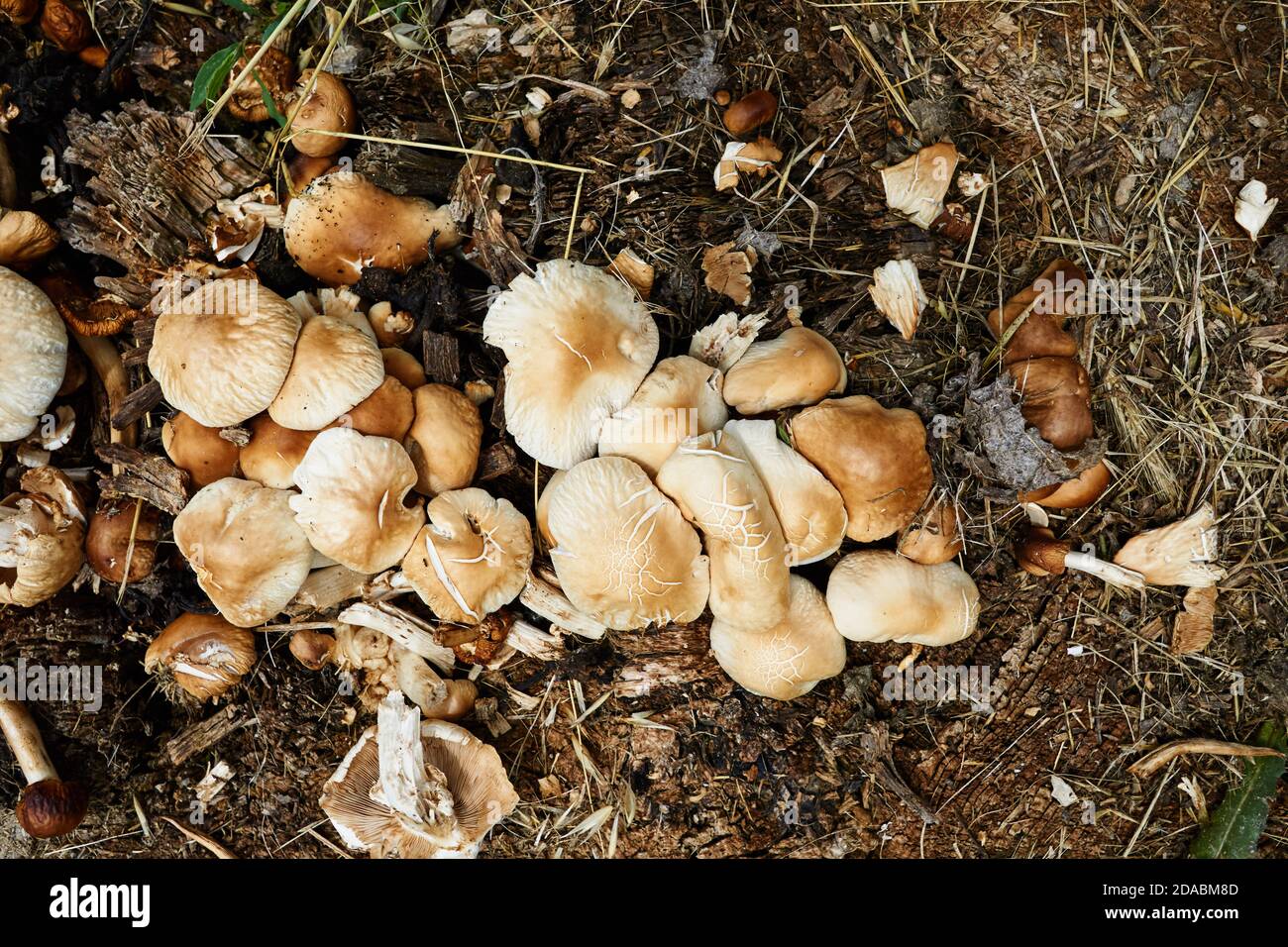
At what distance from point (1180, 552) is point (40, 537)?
528 centimetres

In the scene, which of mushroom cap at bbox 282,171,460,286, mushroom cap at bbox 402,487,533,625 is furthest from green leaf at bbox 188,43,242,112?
mushroom cap at bbox 402,487,533,625

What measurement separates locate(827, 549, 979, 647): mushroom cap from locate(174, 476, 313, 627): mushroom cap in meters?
2.39

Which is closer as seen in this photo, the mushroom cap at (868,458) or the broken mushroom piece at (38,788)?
the mushroom cap at (868,458)

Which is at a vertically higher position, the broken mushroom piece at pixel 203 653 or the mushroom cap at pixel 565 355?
the mushroom cap at pixel 565 355

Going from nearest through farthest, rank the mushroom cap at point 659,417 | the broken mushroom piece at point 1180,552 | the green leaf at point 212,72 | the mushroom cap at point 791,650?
1. the green leaf at point 212,72
2. the mushroom cap at point 659,417
3. the mushroom cap at point 791,650
4. the broken mushroom piece at point 1180,552

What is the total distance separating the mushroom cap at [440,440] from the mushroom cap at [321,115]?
1251 millimetres

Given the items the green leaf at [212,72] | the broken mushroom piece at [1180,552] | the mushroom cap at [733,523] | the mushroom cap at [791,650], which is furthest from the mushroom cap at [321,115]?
the broken mushroom piece at [1180,552]

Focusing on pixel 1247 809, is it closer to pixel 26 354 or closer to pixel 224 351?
pixel 224 351

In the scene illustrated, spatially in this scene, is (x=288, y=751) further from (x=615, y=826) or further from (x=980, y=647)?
(x=980, y=647)

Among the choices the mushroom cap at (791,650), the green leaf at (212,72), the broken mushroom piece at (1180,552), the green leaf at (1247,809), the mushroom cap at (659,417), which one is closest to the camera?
the green leaf at (212,72)

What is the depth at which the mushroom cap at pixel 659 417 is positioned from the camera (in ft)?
10.7

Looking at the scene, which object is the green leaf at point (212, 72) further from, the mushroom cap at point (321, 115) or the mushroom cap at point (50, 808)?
the mushroom cap at point (50, 808)

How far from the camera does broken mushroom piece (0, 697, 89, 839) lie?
3.53m

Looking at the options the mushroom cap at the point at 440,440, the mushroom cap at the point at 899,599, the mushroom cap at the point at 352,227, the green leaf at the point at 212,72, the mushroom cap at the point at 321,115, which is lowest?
the mushroom cap at the point at 899,599
